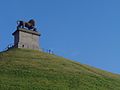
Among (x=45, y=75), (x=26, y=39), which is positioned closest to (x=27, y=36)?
(x=26, y=39)

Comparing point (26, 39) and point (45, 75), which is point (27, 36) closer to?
point (26, 39)

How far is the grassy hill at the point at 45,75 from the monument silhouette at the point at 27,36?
5.30 m

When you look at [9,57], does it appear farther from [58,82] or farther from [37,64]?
[58,82]

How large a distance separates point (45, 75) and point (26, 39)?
22.2m

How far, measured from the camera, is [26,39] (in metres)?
84.5

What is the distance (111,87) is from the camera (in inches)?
2442

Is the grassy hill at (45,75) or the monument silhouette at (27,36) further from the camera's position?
the monument silhouette at (27,36)

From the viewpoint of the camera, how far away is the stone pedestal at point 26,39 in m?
83.7

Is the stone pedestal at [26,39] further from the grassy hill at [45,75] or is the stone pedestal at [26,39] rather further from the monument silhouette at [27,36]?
the grassy hill at [45,75]

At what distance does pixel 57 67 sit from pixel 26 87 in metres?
15.2

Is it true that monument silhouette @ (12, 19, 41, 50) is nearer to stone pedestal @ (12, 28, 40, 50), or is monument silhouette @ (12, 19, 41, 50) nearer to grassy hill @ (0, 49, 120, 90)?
stone pedestal @ (12, 28, 40, 50)

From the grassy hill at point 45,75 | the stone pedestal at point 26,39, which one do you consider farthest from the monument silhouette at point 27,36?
the grassy hill at point 45,75

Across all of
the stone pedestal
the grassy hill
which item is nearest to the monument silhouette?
the stone pedestal

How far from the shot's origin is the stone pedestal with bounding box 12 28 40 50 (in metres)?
83.7
